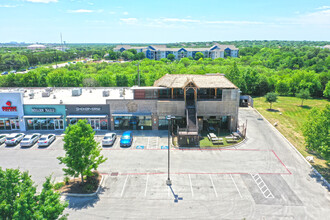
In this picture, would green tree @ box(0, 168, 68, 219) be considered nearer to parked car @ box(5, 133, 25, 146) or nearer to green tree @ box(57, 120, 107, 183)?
green tree @ box(57, 120, 107, 183)

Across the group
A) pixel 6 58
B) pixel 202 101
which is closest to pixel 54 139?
pixel 202 101

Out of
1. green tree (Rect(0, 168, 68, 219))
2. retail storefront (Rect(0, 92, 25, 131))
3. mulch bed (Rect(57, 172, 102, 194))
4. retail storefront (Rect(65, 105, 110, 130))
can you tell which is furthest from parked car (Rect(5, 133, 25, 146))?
green tree (Rect(0, 168, 68, 219))

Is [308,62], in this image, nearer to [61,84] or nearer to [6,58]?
[61,84]

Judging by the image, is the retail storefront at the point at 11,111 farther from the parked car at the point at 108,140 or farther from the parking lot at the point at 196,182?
the parked car at the point at 108,140

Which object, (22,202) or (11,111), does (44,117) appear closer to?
(11,111)

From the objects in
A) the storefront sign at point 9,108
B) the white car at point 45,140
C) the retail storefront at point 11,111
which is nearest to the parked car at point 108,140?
the white car at point 45,140

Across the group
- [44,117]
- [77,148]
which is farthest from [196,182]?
[44,117]
